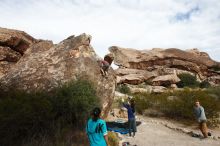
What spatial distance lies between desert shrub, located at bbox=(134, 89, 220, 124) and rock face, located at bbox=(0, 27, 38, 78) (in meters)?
10.1

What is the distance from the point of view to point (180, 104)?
20.4 meters

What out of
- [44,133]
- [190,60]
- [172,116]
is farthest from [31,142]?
[190,60]

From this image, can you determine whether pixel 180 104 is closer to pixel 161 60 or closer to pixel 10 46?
pixel 10 46

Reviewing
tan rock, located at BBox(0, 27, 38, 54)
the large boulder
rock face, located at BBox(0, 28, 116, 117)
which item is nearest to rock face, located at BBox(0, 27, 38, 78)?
tan rock, located at BBox(0, 27, 38, 54)

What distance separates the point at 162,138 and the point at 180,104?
713 cm

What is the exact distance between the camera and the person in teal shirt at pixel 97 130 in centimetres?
633

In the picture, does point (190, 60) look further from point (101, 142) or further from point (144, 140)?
point (101, 142)

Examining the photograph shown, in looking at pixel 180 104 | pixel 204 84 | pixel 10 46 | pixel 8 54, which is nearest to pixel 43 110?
pixel 8 54

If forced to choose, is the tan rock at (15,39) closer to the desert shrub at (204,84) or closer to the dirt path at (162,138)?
the dirt path at (162,138)

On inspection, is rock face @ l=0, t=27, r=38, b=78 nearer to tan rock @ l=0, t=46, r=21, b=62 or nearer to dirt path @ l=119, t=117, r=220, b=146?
tan rock @ l=0, t=46, r=21, b=62

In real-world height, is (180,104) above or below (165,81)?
below

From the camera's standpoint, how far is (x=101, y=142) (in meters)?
6.38

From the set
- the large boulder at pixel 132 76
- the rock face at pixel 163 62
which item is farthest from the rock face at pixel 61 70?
the rock face at pixel 163 62

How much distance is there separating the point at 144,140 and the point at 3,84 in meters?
6.79
